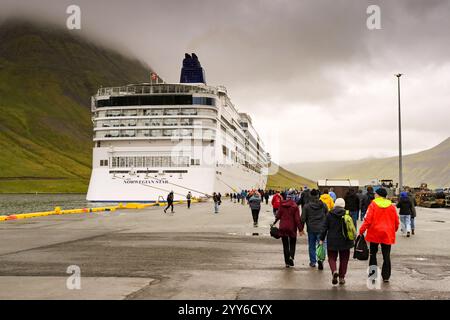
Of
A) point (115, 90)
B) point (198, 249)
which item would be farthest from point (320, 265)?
point (115, 90)

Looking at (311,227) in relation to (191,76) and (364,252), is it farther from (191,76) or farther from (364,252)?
(191,76)

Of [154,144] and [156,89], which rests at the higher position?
[156,89]

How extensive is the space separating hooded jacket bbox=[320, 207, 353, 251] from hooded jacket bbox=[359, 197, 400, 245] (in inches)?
16.5

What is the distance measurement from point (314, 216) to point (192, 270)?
313cm

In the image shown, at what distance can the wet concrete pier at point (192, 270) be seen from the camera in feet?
29.0

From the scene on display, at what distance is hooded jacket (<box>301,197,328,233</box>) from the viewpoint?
468 inches

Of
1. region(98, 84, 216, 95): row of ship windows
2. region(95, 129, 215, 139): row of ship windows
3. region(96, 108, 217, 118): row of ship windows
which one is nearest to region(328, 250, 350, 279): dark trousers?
region(95, 129, 215, 139): row of ship windows

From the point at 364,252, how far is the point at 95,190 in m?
55.0

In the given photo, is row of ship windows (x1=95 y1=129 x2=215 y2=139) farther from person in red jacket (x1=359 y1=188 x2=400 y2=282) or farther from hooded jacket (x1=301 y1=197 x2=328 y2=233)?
person in red jacket (x1=359 y1=188 x2=400 y2=282)

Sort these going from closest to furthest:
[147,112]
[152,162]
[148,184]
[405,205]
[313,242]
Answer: [313,242] < [405,205] < [148,184] < [152,162] < [147,112]

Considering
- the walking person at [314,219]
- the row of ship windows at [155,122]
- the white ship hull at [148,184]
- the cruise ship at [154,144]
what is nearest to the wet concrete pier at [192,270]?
the walking person at [314,219]

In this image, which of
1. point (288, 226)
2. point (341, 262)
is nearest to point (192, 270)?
point (288, 226)

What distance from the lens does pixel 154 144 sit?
6206cm

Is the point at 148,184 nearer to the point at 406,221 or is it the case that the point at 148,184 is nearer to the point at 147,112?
the point at 147,112
